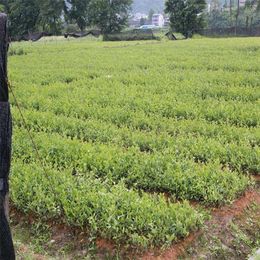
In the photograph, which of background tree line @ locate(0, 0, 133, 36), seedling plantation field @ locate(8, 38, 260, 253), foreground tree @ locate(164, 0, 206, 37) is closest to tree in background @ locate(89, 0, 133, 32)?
background tree line @ locate(0, 0, 133, 36)

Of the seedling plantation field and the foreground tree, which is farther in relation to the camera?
the foreground tree

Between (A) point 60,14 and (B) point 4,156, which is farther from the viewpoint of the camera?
(A) point 60,14

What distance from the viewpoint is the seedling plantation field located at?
332cm

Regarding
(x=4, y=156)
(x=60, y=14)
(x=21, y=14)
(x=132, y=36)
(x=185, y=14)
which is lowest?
(x=4, y=156)

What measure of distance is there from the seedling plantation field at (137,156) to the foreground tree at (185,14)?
38.2 m

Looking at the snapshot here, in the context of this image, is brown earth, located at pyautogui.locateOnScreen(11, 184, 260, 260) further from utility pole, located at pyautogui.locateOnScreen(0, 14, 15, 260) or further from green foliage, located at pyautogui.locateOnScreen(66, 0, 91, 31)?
green foliage, located at pyautogui.locateOnScreen(66, 0, 91, 31)

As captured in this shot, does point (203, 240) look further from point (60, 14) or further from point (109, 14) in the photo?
point (60, 14)

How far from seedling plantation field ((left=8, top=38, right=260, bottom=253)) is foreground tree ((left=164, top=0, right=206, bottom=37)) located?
3819 centimetres

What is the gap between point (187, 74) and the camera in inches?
420

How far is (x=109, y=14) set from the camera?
51.3 metres

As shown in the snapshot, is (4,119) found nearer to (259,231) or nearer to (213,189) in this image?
(213,189)

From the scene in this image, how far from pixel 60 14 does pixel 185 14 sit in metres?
21.3

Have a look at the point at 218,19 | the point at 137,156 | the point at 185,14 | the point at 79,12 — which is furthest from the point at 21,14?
the point at 137,156

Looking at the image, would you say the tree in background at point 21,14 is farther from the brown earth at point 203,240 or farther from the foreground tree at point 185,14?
the brown earth at point 203,240
